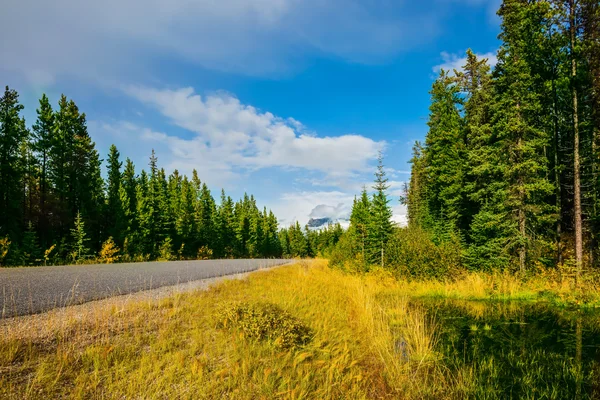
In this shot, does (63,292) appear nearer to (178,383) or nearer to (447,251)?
(178,383)

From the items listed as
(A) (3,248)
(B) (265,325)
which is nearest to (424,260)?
(B) (265,325)

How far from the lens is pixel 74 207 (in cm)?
3056

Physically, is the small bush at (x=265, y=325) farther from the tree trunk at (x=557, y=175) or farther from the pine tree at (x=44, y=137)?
the pine tree at (x=44, y=137)

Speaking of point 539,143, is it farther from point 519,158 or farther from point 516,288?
point 516,288

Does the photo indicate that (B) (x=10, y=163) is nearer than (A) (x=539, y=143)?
No

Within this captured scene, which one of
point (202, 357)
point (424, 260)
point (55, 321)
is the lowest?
point (424, 260)

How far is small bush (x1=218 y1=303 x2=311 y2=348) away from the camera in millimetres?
5266

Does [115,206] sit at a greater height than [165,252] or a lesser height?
greater

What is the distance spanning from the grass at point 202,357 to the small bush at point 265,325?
1.0 inches

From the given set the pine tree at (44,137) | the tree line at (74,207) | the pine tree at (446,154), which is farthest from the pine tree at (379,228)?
the pine tree at (44,137)

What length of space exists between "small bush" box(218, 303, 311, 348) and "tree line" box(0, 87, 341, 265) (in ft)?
63.6

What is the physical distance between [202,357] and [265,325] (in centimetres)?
147

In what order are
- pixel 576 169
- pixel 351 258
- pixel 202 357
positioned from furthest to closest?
1. pixel 351 258
2. pixel 576 169
3. pixel 202 357

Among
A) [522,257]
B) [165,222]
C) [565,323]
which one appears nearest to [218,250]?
[165,222]
